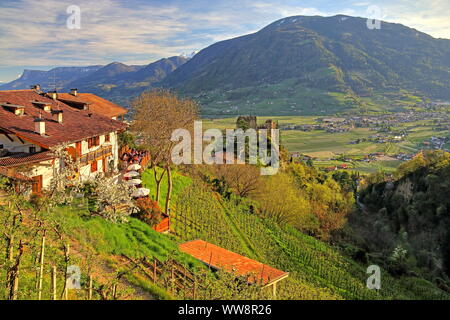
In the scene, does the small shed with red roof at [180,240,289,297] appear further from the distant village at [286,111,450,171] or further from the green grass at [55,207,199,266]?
the distant village at [286,111,450,171]

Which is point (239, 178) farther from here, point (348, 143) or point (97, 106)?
point (348, 143)

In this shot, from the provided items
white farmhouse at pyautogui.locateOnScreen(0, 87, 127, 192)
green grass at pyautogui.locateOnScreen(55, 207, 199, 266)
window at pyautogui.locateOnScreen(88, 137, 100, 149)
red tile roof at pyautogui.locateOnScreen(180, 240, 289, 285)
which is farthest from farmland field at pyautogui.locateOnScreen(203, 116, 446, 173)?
green grass at pyautogui.locateOnScreen(55, 207, 199, 266)

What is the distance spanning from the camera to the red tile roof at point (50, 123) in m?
18.7

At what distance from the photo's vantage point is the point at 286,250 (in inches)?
1025

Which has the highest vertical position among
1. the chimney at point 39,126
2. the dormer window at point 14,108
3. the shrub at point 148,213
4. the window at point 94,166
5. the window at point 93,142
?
the dormer window at point 14,108

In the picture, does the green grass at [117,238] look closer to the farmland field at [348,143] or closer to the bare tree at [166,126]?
the bare tree at [166,126]

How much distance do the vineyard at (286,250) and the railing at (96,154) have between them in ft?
21.4

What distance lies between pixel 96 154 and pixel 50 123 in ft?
11.5

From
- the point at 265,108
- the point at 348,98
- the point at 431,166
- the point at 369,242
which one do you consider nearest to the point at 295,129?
the point at 265,108

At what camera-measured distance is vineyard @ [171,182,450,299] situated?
72.0 ft

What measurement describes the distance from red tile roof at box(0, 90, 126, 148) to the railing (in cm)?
123

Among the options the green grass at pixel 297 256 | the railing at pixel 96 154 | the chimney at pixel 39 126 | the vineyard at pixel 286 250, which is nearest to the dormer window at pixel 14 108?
the chimney at pixel 39 126

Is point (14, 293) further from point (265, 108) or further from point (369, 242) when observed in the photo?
point (265, 108)

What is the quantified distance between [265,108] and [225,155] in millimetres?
129731
